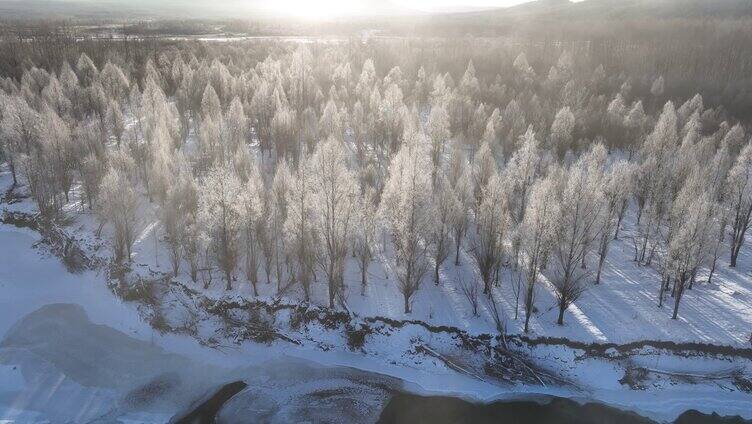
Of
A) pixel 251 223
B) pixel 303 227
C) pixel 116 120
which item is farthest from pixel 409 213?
pixel 116 120


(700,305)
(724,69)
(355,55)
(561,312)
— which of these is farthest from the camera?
(355,55)

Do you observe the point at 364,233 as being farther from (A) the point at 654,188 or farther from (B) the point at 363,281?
(A) the point at 654,188

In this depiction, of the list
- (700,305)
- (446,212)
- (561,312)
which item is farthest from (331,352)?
(700,305)

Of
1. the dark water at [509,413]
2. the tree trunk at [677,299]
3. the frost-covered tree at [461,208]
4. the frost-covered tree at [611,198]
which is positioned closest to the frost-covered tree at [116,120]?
the frost-covered tree at [461,208]

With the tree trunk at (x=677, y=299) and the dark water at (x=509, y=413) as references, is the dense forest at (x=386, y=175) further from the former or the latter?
the dark water at (x=509, y=413)

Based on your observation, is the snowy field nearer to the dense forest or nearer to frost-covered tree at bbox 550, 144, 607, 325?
the dense forest

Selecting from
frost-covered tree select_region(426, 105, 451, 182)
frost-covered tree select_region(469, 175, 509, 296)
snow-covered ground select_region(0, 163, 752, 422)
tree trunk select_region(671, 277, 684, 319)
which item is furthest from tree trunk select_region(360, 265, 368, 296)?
tree trunk select_region(671, 277, 684, 319)

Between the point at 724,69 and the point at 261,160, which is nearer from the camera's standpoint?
the point at 261,160

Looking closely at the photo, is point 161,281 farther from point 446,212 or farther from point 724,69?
point 724,69
